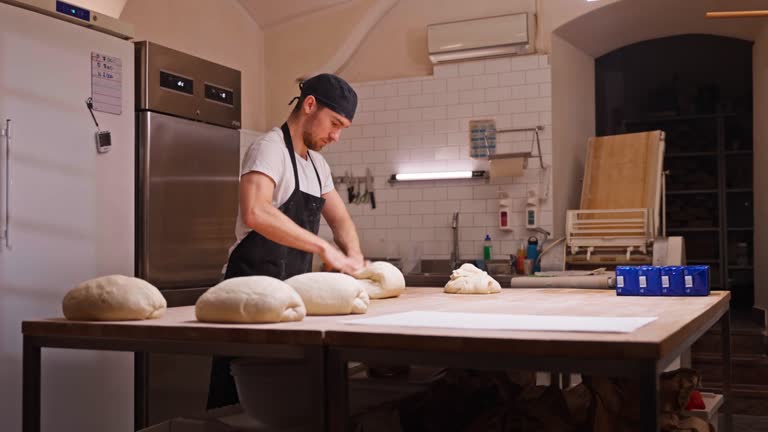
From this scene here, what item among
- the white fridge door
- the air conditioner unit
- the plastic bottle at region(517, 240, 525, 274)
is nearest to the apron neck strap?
the white fridge door

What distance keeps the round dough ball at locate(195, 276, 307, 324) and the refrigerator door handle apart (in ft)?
5.33

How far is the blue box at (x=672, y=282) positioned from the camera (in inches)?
105

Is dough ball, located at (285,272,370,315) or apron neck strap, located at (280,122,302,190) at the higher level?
apron neck strap, located at (280,122,302,190)

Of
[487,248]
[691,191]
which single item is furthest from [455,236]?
[691,191]

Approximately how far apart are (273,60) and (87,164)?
11.0ft

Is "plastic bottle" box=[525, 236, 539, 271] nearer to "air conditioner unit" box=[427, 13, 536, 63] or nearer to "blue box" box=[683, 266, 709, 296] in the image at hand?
"air conditioner unit" box=[427, 13, 536, 63]

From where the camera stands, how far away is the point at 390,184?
246 inches

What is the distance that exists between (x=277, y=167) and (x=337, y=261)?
17.7 inches

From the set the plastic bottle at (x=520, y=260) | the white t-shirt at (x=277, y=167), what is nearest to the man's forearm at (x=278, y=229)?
the white t-shirt at (x=277, y=167)

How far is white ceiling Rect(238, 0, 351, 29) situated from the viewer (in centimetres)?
641

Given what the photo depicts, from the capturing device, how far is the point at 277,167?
2.75 m

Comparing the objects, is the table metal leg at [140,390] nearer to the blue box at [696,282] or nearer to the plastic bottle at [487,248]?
the blue box at [696,282]

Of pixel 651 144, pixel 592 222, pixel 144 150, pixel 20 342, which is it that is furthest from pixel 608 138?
pixel 20 342

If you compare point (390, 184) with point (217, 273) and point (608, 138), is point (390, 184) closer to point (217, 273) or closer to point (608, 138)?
point (608, 138)
